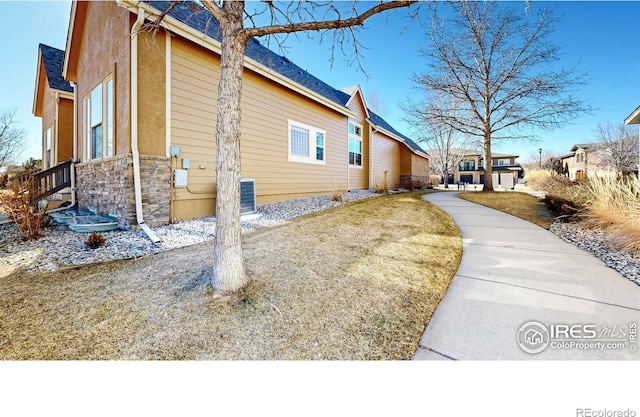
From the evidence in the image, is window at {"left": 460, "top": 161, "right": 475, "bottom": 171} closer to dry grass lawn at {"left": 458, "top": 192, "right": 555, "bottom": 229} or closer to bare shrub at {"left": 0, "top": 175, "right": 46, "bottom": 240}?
dry grass lawn at {"left": 458, "top": 192, "right": 555, "bottom": 229}

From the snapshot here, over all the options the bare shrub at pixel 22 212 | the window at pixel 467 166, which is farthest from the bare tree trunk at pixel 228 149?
the window at pixel 467 166

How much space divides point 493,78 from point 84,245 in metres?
13.1

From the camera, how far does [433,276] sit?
2.57 metres

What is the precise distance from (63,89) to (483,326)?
A: 12106 mm

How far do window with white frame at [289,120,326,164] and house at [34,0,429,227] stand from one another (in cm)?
3

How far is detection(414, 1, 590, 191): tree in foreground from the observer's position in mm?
8438

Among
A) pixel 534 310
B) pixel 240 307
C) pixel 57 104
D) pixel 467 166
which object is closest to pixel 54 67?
pixel 57 104

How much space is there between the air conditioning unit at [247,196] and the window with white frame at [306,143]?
7.14 feet

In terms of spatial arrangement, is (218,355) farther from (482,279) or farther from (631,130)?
(631,130)

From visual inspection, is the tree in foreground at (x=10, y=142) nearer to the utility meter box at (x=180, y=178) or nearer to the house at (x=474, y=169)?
Answer: the utility meter box at (x=180, y=178)

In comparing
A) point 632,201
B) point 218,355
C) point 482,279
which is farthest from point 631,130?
point 218,355

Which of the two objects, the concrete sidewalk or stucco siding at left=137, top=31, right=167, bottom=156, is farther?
stucco siding at left=137, top=31, right=167, bottom=156

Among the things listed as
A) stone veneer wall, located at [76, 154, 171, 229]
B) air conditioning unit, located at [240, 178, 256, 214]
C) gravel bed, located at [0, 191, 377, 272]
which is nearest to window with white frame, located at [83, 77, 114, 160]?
stone veneer wall, located at [76, 154, 171, 229]

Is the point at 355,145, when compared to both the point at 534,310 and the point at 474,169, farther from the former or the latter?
the point at 474,169
